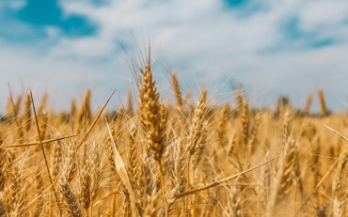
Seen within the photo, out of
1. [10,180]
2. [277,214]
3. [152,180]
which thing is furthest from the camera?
[10,180]

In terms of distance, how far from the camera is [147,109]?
1395 mm

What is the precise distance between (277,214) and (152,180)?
0.42 metres

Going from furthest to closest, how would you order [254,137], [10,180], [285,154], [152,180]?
[254,137]
[10,180]
[285,154]
[152,180]

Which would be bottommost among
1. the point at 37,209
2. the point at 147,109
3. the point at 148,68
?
the point at 37,209

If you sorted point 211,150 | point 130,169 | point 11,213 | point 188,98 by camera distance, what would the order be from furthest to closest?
point 211,150
point 188,98
point 11,213
point 130,169

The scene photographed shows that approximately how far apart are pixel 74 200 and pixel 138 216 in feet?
0.84

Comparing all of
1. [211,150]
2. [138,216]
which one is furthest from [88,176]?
[211,150]

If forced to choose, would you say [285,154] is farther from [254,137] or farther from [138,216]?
[254,137]

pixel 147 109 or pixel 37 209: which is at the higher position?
pixel 147 109

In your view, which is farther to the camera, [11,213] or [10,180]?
[10,180]

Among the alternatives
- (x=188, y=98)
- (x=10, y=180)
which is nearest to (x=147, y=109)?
(x=188, y=98)

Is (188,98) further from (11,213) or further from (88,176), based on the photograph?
(11,213)

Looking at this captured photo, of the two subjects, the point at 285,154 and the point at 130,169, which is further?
the point at 130,169

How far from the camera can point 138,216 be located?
4.49ft
